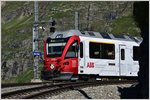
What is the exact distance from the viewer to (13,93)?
22.4 meters

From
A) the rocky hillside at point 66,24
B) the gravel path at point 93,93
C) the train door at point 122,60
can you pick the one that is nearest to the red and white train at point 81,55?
the train door at point 122,60

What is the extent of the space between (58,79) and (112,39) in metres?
5.01

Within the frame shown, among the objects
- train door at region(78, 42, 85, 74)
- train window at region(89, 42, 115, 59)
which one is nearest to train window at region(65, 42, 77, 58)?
train door at region(78, 42, 85, 74)

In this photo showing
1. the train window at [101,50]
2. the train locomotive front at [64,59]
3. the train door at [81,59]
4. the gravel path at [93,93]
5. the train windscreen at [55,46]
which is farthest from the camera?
the train window at [101,50]

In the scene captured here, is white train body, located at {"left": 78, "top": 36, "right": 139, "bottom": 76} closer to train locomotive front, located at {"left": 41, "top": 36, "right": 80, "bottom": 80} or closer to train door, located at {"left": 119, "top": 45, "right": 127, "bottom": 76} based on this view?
train door, located at {"left": 119, "top": 45, "right": 127, "bottom": 76}

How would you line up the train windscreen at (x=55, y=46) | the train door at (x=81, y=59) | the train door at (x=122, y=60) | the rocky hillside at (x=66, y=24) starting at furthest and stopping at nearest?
the rocky hillside at (x=66, y=24) < the train door at (x=122, y=60) < the train windscreen at (x=55, y=46) < the train door at (x=81, y=59)

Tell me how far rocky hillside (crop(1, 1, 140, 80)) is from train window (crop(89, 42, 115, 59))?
71438mm

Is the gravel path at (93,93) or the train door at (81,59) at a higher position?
the train door at (81,59)

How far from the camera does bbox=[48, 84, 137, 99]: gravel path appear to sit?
77.3 ft

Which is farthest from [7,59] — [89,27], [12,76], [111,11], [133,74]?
[133,74]

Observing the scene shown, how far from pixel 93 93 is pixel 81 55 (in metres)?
9.11

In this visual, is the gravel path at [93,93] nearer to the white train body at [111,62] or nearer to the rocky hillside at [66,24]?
the white train body at [111,62]

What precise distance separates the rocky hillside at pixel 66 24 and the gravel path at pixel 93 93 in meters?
80.9

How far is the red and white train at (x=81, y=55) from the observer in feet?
111
